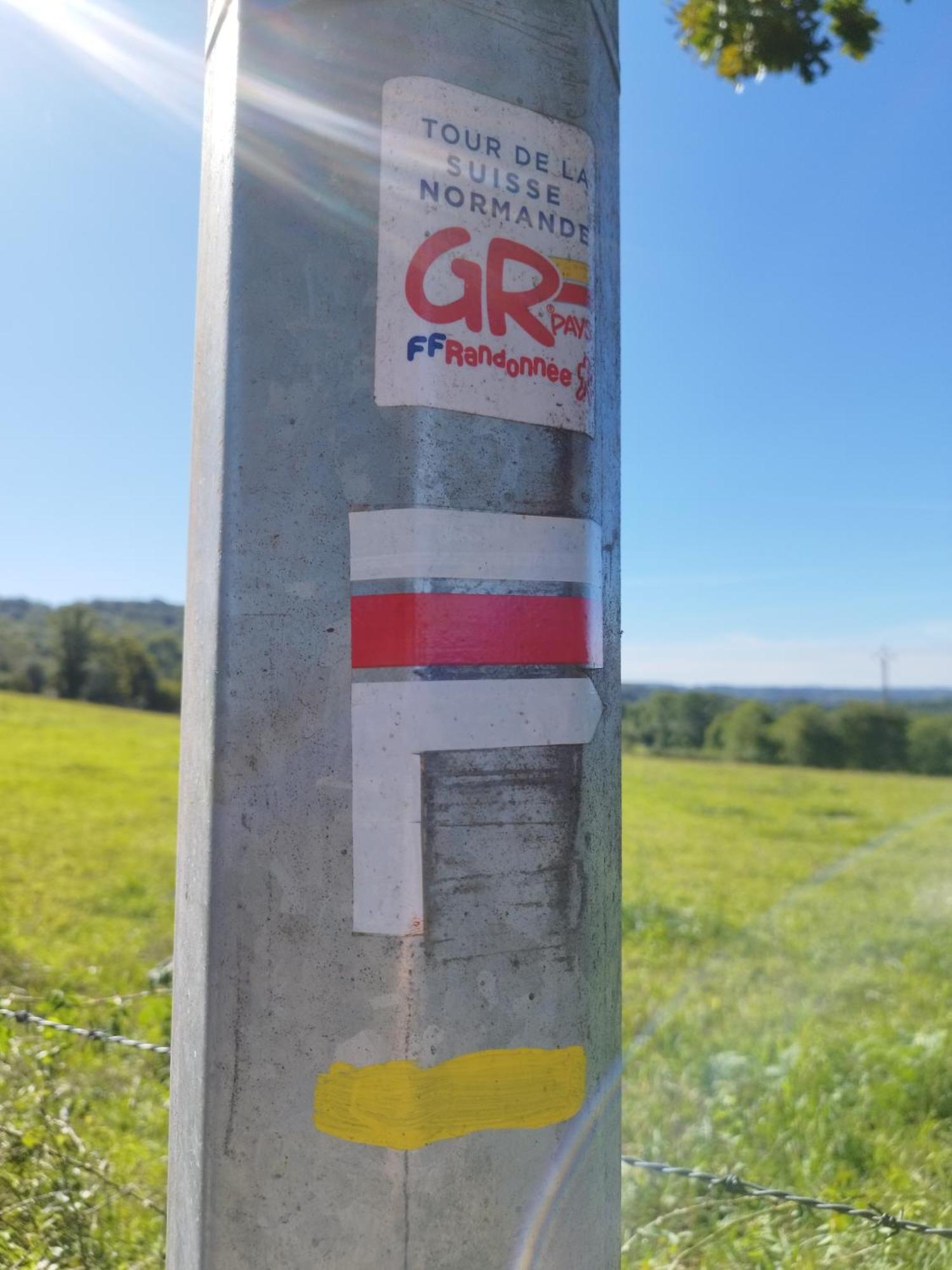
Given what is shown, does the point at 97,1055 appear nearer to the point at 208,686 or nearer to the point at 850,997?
the point at 208,686

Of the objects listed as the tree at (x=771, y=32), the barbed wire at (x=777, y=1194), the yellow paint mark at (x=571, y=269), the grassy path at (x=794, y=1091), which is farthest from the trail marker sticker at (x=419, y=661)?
the tree at (x=771, y=32)

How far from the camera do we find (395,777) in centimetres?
104

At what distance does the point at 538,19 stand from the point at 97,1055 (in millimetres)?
3960

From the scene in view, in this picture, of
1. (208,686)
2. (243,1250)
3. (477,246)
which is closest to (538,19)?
(477,246)

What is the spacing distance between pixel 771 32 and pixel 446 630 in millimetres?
2545

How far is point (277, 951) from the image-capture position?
106 centimetres

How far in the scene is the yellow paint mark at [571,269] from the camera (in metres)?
1.17

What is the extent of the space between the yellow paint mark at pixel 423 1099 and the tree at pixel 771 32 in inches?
113

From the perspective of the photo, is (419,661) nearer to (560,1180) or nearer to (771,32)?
(560,1180)

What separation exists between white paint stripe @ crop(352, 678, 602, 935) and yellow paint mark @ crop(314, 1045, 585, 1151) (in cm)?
17

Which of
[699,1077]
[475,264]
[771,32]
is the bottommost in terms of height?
[699,1077]

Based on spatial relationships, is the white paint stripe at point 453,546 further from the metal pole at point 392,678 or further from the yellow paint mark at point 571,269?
the yellow paint mark at point 571,269

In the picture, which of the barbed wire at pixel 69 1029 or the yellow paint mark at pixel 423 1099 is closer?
the yellow paint mark at pixel 423 1099

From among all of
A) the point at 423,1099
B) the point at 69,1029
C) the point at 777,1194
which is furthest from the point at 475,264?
the point at 69,1029
